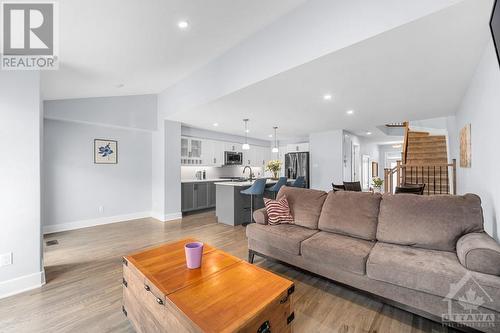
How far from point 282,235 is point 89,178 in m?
4.35

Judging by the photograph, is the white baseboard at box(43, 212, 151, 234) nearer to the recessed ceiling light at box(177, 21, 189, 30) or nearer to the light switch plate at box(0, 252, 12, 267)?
the light switch plate at box(0, 252, 12, 267)

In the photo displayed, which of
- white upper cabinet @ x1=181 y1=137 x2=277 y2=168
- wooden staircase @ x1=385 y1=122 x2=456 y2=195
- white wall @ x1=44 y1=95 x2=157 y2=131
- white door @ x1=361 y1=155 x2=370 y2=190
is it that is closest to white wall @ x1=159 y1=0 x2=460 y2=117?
white wall @ x1=44 y1=95 x2=157 y2=131

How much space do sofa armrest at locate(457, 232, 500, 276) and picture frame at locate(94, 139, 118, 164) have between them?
19.1 feet

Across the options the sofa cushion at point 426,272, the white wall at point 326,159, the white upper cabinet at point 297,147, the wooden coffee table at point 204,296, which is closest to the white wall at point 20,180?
the wooden coffee table at point 204,296

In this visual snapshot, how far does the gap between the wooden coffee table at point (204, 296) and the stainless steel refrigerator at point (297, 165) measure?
5.88 metres

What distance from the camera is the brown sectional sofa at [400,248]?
1526 mm

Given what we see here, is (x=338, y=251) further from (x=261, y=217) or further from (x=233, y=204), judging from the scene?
(x=233, y=204)

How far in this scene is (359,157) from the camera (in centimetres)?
833

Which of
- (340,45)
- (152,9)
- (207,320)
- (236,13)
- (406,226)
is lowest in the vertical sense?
(207,320)

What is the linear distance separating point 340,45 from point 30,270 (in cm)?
396

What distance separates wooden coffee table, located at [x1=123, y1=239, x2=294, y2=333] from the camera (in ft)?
3.68

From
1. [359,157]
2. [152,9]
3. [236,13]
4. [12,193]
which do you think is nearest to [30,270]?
[12,193]

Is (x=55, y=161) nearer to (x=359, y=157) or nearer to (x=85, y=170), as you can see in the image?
(x=85, y=170)

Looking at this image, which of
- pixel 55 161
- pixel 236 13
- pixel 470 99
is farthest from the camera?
pixel 55 161
